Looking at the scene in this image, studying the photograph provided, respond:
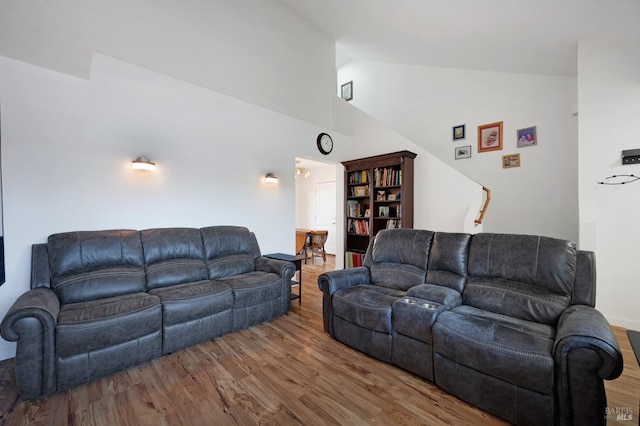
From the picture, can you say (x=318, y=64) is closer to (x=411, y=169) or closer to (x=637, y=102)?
(x=411, y=169)

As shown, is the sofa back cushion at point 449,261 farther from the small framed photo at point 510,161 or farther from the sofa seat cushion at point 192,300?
the small framed photo at point 510,161

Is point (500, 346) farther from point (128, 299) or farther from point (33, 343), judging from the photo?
point (33, 343)

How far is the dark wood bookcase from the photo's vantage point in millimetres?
4324

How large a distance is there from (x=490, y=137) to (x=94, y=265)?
205 inches

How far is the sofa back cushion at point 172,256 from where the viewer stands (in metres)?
2.65

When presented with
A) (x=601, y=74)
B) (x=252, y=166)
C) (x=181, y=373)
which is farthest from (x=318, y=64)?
(x=181, y=373)

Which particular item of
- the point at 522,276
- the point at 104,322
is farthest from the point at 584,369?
the point at 104,322

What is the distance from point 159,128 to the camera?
120 inches

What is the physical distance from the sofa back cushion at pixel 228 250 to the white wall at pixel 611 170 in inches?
152

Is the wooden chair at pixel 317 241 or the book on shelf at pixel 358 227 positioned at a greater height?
the book on shelf at pixel 358 227

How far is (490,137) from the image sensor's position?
4023 millimetres

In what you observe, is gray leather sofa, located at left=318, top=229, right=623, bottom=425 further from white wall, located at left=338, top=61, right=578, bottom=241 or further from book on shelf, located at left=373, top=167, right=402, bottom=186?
white wall, located at left=338, top=61, right=578, bottom=241

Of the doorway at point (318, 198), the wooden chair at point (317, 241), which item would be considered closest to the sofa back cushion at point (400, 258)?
the wooden chair at point (317, 241)

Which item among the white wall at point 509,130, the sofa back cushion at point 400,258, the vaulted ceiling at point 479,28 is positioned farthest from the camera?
the white wall at point 509,130
